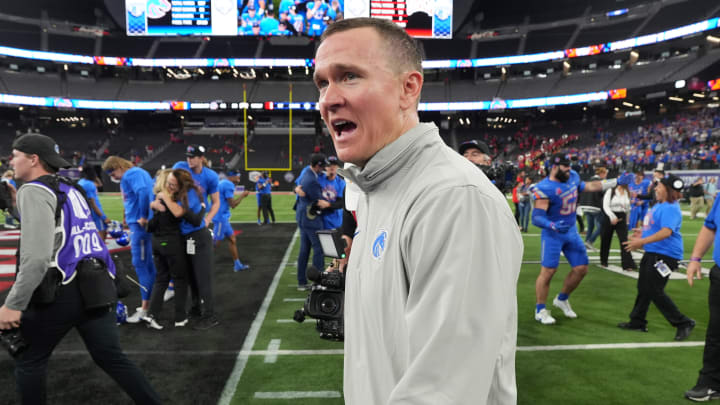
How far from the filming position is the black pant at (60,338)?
247cm

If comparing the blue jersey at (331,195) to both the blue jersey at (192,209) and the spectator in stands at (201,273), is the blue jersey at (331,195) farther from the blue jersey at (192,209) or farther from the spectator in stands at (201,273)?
the blue jersey at (192,209)

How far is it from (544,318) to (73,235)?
5.18 metres

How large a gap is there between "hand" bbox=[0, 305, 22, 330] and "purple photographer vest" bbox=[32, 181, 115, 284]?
0.28 metres

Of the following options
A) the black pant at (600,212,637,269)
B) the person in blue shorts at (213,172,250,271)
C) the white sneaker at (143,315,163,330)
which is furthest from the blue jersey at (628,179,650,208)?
the white sneaker at (143,315,163,330)

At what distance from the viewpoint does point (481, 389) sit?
2.37ft

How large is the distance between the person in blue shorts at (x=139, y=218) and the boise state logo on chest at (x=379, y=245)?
521cm

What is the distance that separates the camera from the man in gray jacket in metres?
0.71

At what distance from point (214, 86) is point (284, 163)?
1498 centimetres

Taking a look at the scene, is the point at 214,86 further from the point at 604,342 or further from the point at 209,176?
the point at 604,342

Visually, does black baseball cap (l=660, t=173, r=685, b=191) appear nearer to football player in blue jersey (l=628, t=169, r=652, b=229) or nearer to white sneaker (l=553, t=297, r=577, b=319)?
white sneaker (l=553, t=297, r=577, b=319)

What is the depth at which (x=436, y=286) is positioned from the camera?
73cm

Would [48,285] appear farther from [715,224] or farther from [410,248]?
[715,224]

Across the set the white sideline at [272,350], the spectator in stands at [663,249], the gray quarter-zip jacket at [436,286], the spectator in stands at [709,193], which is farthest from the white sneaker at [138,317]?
the spectator in stands at [709,193]

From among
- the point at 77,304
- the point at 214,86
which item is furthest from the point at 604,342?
the point at 214,86
